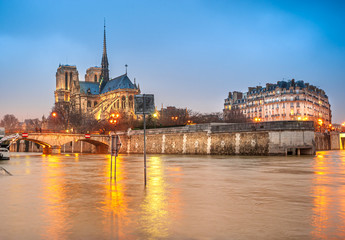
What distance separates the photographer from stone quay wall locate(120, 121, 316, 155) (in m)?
42.2

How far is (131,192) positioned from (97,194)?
1.05m

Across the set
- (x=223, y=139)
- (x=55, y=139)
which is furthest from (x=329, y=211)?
(x=55, y=139)

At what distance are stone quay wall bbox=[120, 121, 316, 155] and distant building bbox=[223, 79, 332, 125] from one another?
54.7m

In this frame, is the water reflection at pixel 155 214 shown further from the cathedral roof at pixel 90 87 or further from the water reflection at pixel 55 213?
the cathedral roof at pixel 90 87

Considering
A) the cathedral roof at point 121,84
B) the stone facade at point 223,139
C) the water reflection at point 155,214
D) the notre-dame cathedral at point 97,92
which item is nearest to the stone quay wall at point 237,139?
the stone facade at point 223,139

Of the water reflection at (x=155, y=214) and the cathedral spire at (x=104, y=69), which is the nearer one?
the water reflection at (x=155, y=214)

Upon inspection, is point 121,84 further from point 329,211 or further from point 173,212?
point 329,211

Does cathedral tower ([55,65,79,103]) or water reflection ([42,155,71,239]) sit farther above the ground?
cathedral tower ([55,65,79,103])

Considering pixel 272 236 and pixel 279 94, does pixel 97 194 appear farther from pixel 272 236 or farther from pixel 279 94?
pixel 279 94

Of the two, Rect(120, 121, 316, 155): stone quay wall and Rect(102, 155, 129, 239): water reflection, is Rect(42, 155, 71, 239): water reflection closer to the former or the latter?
Rect(102, 155, 129, 239): water reflection

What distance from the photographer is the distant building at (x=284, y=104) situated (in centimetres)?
11406

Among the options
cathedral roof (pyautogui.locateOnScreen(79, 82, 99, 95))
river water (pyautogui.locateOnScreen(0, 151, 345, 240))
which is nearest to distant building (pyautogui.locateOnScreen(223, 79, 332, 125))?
cathedral roof (pyautogui.locateOnScreen(79, 82, 99, 95))

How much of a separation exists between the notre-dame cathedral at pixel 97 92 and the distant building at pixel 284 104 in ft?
118

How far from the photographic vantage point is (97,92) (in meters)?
150
